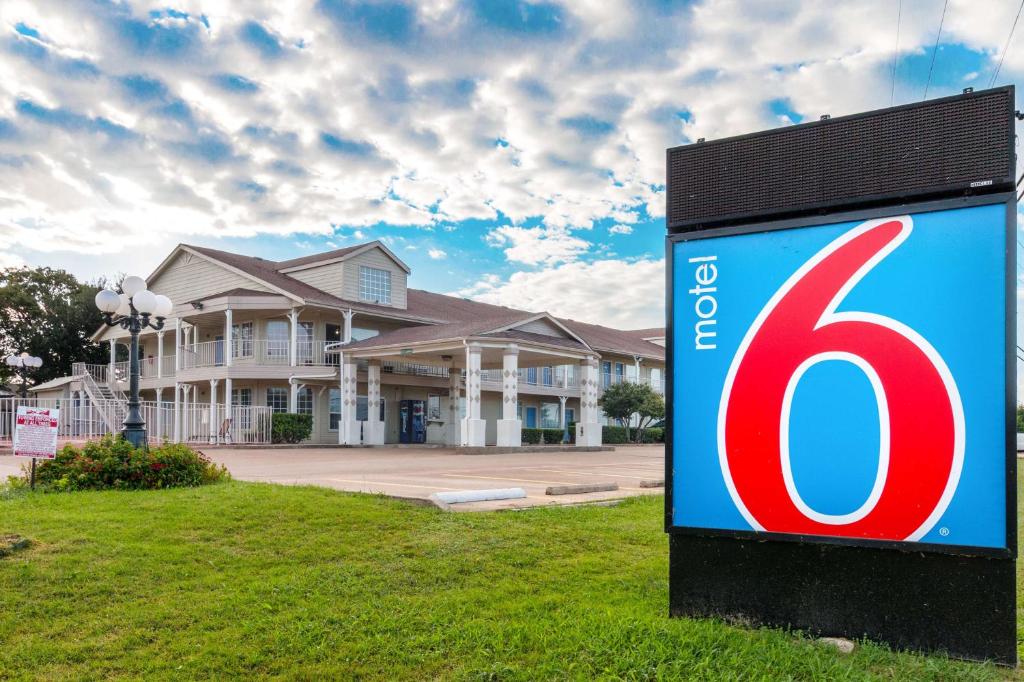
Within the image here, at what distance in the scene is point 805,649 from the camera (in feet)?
14.2

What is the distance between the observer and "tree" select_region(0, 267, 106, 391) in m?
45.7

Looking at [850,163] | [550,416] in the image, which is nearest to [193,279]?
[550,416]

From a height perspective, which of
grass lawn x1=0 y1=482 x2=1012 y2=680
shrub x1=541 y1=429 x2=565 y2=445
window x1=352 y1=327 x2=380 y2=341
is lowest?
shrub x1=541 y1=429 x2=565 y2=445

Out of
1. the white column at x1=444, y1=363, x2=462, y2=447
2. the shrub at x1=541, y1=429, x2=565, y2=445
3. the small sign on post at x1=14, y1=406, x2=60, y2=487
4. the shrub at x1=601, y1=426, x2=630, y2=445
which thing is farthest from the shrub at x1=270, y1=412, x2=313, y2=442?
Answer: the small sign on post at x1=14, y1=406, x2=60, y2=487

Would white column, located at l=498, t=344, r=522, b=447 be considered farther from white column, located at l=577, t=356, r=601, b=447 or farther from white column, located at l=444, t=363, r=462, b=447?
white column, located at l=444, t=363, r=462, b=447

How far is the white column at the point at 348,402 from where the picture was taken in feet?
95.4

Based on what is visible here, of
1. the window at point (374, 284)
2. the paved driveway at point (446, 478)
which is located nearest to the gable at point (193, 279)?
the window at point (374, 284)

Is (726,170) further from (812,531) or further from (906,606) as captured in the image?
(906,606)

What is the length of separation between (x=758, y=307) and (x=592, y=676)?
7.97 ft

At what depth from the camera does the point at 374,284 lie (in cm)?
3347

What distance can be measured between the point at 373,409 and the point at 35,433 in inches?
778

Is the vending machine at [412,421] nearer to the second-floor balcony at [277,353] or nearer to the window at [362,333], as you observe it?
the window at [362,333]

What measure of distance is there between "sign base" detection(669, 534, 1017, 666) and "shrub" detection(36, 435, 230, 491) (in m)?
Answer: 7.87

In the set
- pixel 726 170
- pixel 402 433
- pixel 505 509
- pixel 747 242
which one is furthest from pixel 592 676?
pixel 402 433
